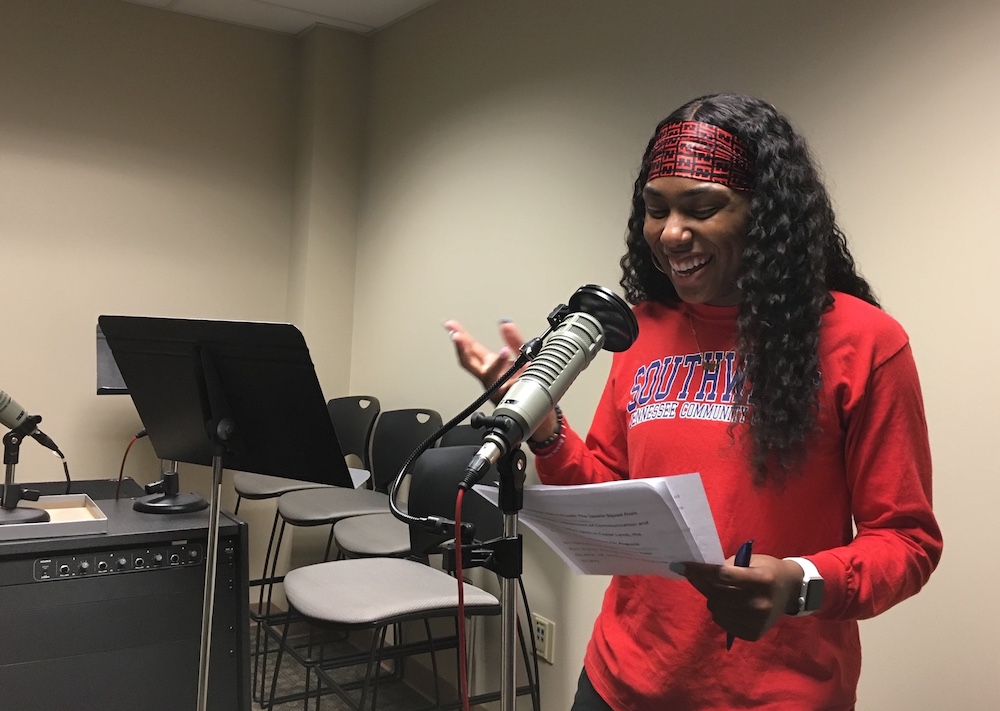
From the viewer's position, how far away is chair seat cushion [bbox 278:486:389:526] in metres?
3.12

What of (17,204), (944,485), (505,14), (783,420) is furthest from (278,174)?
(783,420)

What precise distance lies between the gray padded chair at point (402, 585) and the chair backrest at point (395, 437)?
732 millimetres

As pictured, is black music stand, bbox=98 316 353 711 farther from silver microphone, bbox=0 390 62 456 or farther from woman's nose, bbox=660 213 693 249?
woman's nose, bbox=660 213 693 249

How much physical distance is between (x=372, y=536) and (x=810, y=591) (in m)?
2.13

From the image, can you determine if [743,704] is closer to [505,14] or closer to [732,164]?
[732,164]

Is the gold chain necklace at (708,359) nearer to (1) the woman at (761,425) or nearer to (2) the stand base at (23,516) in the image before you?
(1) the woman at (761,425)

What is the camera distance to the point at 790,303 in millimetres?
1155

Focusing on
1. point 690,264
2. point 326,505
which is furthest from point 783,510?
point 326,505

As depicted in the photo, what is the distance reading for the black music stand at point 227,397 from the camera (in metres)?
1.61

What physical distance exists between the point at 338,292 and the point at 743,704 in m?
3.36

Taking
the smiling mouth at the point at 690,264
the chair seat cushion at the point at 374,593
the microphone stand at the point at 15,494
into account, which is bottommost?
the chair seat cushion at the point at 374,593

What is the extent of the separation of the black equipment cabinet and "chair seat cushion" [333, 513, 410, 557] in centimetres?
70

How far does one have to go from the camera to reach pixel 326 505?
3.23 m

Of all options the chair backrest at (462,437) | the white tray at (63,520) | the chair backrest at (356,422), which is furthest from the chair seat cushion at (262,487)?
the white tray at (63,520)
